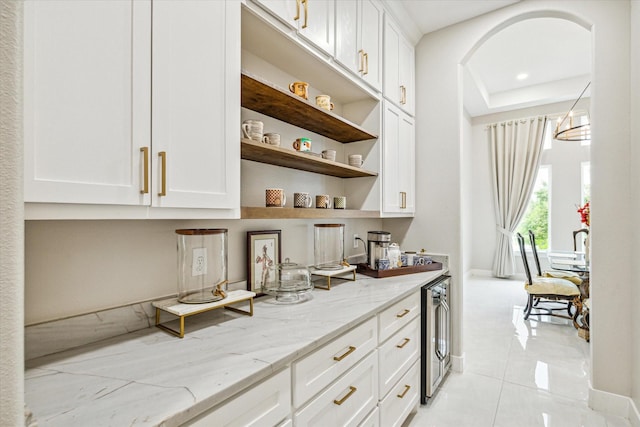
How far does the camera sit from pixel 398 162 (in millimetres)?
2543

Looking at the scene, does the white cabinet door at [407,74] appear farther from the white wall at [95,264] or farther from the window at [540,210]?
the window at [540,210]

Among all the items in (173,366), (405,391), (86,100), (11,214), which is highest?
(86,100)

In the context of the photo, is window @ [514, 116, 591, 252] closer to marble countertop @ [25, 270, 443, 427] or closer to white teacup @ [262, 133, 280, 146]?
marble countertop @ [25, 270, 443, 427]

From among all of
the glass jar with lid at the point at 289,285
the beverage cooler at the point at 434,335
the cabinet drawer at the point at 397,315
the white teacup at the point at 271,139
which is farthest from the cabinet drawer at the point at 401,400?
the white teacup at the point at 271,139

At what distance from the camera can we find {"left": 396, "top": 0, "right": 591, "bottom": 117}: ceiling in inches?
98.2

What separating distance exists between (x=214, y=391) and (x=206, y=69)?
1036 mm

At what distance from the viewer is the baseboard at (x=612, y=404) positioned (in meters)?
2.01

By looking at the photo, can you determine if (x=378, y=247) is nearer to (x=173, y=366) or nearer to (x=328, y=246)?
(x=328, y=246)

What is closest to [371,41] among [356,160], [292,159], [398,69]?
[398,69]

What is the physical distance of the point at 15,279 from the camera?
415mm

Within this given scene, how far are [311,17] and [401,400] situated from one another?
216 centimetres

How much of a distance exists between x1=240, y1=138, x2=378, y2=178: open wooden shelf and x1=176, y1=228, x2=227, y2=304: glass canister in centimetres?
41

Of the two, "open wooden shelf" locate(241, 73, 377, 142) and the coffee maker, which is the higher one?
"open wooden shelf" locate(241, 73, 377, 142)

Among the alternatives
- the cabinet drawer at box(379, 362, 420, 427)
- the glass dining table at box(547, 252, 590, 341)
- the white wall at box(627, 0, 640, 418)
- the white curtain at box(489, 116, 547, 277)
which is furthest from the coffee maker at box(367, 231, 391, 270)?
the white curtain at box(489, 116, 547, 277)
